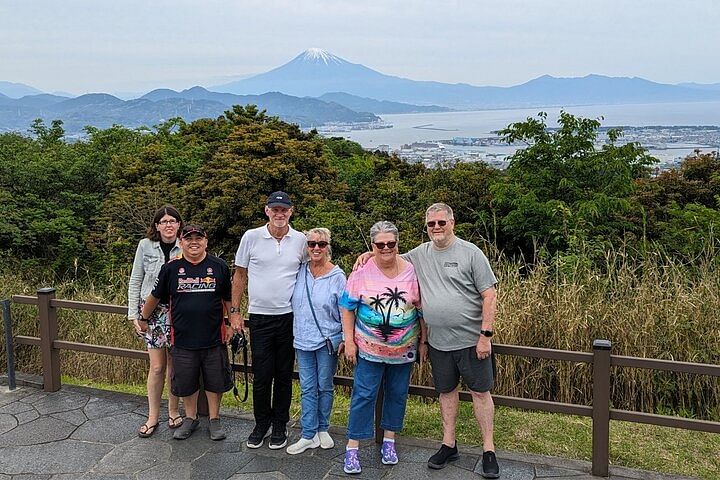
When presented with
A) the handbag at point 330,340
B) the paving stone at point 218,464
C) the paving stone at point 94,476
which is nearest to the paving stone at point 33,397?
the paving stone at point 94,476

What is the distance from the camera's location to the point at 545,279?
230 inches

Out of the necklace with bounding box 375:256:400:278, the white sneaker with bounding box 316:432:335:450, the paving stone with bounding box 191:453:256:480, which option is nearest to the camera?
the necklace with bounding box 375:256:400:278

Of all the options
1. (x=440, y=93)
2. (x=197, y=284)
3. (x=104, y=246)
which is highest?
(x=440, y=93)

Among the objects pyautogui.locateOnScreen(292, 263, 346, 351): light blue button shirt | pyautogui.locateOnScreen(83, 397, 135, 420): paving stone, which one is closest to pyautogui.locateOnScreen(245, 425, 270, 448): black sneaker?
pyautogui.locateOnScreen(292, 263, 346, 351): light blue button shirt

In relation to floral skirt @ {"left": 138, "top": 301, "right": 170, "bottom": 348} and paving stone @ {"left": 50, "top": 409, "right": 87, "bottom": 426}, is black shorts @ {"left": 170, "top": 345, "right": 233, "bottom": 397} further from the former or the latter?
paving stone @ {"left": 50, "top": 409, "right": 87, "bottom": 426}

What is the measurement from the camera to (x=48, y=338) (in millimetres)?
5203

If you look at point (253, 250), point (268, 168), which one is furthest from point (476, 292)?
point (268, 168)

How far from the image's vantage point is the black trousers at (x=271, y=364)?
161 inches

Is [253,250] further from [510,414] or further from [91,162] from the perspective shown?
[91,162]

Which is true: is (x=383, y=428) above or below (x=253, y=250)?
below

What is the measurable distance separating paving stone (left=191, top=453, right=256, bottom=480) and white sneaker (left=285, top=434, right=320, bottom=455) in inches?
9.9

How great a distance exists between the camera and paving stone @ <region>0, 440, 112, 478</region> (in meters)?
4.00

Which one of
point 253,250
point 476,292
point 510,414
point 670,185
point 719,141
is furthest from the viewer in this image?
point 719,141

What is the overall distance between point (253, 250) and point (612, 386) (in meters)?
2.96
